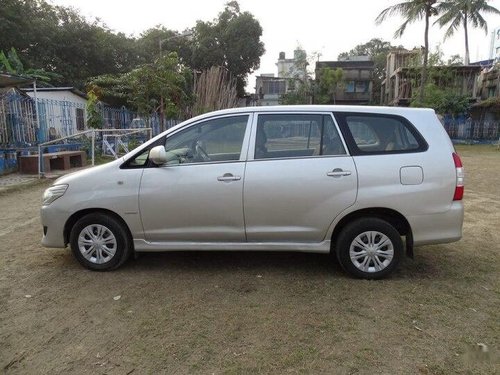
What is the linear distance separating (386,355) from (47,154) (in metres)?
11.7

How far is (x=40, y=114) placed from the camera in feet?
43.8

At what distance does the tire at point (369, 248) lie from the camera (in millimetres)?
4043

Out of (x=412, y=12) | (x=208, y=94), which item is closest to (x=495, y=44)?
(x=412, y=12)

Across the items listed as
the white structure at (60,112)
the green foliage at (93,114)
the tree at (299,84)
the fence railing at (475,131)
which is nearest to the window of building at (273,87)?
the tree at (299,84)

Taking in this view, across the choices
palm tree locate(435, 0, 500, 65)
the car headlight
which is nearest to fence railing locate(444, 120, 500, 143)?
palm tree locate(435, 0, 500, 65)

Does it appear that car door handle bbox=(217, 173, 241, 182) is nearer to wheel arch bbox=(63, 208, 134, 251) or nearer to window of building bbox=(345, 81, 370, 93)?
wheel arch bbox=(63, 208, 134, 251)

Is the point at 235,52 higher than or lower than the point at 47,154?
higher

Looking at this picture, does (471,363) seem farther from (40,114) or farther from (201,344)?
(40,114)

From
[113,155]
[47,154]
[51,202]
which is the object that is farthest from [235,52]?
[51,202]

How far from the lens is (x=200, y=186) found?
409cm

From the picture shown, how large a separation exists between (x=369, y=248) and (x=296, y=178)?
3.26 ft

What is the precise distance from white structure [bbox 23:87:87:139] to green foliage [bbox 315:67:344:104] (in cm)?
2512

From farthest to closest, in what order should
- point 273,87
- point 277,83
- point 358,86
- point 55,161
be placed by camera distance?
point 273,87
point 277,83
point 358,86
point 55,161

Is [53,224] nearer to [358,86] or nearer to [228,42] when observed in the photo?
[228,42]
